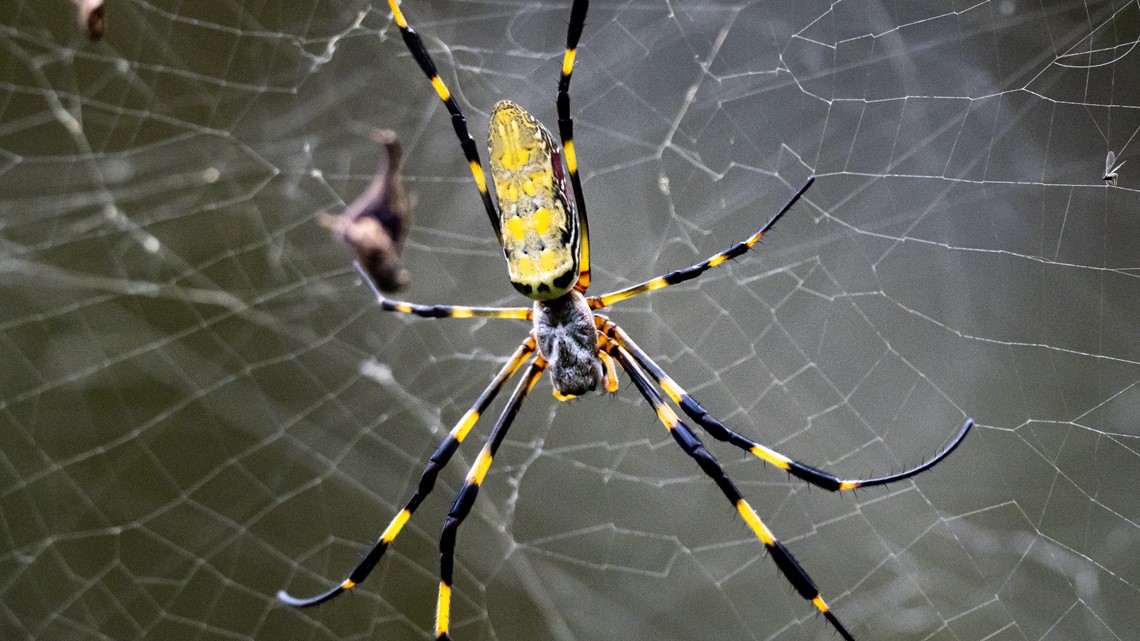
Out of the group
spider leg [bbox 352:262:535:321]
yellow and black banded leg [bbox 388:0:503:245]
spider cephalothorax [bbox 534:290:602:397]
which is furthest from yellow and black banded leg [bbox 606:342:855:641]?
yellow and black banded leg [bbox 388:0:503:245]

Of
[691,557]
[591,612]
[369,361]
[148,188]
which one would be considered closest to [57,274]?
[148,188]

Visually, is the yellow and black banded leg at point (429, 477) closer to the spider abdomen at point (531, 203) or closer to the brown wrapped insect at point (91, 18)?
the spider abdomen at point (531, 203)

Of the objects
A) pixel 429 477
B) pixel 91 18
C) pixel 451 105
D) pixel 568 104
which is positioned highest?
pixel 91 18

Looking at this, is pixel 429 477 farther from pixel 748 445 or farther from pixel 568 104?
pixel 568 104

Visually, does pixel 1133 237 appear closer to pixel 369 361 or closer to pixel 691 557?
pixel 691 557

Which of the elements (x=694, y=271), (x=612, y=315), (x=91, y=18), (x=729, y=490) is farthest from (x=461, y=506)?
(x=612, y=315)

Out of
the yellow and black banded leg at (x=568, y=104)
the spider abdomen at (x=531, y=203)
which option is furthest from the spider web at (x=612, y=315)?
the spider abdomen at (x=531, y=203)

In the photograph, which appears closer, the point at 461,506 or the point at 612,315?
the point at 461,506
